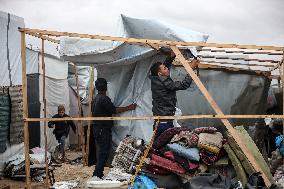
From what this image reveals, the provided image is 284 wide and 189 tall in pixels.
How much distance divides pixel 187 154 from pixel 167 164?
0.37 meters

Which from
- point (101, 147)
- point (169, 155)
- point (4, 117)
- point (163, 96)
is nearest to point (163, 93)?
point (163, 96)

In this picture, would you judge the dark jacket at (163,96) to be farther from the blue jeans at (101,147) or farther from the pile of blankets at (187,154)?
the blue jeans at (101,147)

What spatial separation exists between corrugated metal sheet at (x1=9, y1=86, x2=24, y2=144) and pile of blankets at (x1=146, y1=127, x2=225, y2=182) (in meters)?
5.57

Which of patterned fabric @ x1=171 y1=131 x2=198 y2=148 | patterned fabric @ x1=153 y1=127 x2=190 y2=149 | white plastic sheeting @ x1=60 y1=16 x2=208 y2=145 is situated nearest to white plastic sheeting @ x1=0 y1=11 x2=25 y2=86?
white plastic sheeting @ x1=60 y1=16 x2=208 y2=145

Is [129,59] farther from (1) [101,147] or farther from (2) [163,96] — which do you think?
(1) [101,147]

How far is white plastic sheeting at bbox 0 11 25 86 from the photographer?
10.1 m

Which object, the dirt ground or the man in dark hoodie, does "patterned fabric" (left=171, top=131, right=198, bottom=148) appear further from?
the dirt ground

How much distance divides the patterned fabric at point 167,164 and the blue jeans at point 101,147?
156cm

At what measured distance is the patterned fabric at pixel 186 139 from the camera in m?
6.31

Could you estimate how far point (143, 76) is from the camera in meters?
8.08

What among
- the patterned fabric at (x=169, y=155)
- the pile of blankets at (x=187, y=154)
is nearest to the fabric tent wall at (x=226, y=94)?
the pile of blankets at (x=187, y=154)

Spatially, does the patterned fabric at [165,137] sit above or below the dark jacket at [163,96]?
below

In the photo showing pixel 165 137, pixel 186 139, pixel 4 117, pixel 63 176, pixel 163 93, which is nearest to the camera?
pixel 186 139

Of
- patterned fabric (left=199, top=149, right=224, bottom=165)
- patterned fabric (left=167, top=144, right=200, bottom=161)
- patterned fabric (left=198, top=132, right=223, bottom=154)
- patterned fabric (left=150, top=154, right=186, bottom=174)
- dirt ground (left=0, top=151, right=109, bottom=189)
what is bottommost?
dirt ground (left=0, top=151, right=109, bottom=189)
